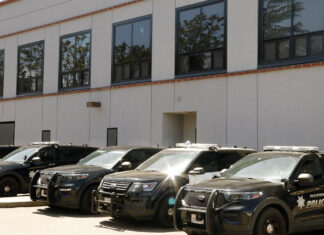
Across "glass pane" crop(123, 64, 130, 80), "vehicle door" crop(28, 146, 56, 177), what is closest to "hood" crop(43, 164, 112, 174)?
"vehicle door" crop(28, 146, 56, 177)

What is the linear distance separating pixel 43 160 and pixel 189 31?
298 inches

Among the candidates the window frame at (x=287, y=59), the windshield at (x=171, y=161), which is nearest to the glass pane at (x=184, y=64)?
the window frame at (x=287, y=59)

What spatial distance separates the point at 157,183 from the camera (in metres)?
10.3

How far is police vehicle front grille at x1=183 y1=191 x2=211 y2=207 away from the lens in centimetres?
841

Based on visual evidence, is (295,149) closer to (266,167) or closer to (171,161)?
(266,167)

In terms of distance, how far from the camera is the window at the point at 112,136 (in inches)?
844

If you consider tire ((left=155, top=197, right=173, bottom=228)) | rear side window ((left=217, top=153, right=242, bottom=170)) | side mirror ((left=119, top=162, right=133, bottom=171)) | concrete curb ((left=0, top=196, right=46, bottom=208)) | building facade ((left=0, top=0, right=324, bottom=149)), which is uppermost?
building facade ((left=0, top=0, right=324, bottom=149))

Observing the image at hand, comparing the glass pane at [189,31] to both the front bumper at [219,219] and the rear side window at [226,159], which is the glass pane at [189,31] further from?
the front bumper at [219,219]

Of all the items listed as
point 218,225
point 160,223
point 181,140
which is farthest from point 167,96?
point 218,225

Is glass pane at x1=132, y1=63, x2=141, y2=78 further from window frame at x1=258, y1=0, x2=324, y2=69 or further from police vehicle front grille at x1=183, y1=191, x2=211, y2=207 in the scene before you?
police vehicle front grille at x1=183, y1=191, x2=211, y2=207

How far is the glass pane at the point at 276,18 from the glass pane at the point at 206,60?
96.0 inches

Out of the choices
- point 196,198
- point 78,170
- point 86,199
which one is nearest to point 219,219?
point 196,198

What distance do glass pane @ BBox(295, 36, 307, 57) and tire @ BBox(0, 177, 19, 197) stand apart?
9.61 metres

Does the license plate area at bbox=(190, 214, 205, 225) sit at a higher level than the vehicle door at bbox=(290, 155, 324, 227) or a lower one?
lower
